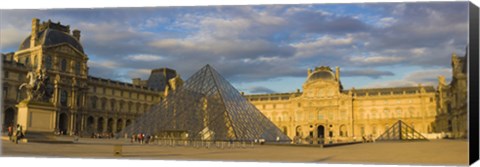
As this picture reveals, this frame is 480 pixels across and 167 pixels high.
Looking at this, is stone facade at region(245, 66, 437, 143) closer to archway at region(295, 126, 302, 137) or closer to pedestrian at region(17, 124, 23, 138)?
archway at region(295, 126, 302, 137)

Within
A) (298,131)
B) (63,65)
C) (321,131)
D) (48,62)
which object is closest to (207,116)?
(48,62)

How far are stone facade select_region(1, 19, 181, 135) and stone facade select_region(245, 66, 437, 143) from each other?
22.4 metres

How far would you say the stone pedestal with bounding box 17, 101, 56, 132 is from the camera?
58.3ft

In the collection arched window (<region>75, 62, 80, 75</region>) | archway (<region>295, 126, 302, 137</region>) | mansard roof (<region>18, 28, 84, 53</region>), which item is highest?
mansard roof (<region>18, 28, 84, 53</region>)

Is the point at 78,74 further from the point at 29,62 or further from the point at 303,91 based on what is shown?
the point at 303,91

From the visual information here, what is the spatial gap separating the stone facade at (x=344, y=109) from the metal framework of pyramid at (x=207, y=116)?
112ft

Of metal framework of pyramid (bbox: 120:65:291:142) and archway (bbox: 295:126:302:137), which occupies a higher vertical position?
metal framework of pyramid (bbox: 120:65:291:142)

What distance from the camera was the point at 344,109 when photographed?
65.2 meters

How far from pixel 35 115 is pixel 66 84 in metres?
31.5

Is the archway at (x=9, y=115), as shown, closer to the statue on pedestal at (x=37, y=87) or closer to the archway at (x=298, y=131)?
the statue on pedestal at (x=37, y=87)

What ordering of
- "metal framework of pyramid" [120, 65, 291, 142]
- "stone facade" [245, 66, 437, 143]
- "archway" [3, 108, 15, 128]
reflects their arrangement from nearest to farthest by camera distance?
"metal framework of pyramid" [120, 65, 291, 142], "archway" [3, 108, 15, 128], "stone facade" [245, 66, 437, 143]

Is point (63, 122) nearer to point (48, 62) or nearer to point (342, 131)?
point (48, 62)

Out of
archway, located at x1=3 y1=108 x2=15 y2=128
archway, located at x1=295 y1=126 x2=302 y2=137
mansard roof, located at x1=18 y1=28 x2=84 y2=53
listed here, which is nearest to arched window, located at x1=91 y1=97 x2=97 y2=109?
mansard roof, located at x1=18 y1=28 x2=84 y2=53

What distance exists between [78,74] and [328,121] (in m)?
31.7
